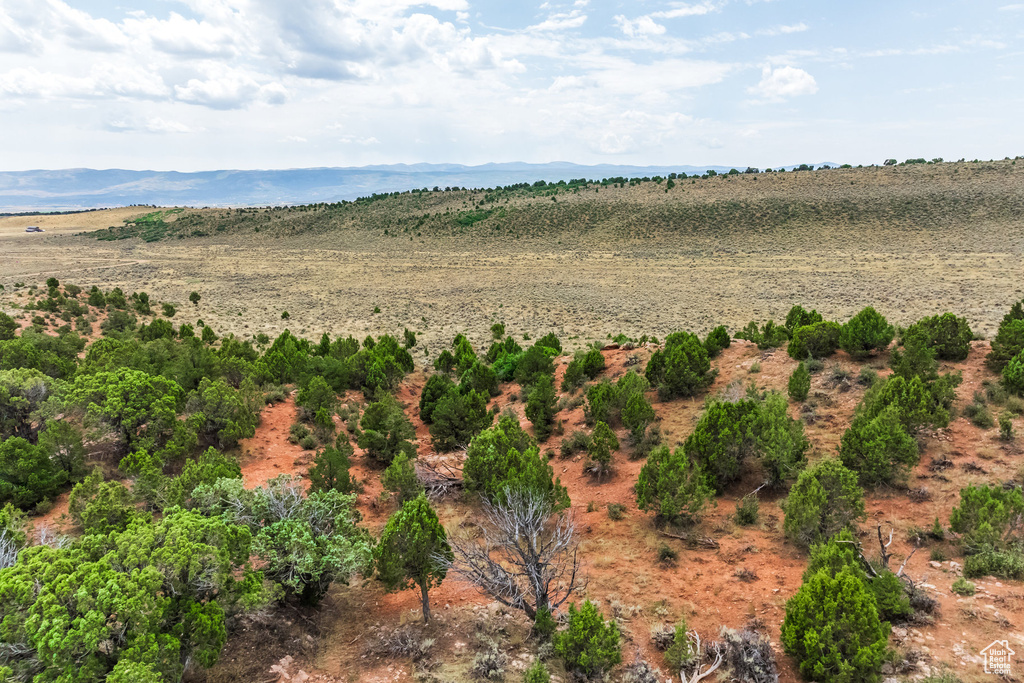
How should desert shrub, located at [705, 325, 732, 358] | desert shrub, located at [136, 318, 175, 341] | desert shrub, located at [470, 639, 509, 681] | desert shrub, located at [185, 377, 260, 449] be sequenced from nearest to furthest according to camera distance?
1. desert shrub, located at [470, 639, 509, 681]
2. desert shrub, located at [185, 377, 260, 449]
3. desert shrub, located at [705, 325, 732, 358]
4. desert shrub, located at [136, 318, 175, 341]

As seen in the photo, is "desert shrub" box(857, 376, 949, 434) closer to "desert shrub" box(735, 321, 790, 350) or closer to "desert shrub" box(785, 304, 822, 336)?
"desert shrub" box(735, 321, 790, 350)

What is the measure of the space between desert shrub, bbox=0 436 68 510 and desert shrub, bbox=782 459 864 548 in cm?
1220

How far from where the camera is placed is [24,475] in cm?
875

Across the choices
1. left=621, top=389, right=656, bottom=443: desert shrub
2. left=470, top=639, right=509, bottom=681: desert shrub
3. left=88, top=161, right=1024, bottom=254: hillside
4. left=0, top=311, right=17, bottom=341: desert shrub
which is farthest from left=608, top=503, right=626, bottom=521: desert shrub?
left=88, top=161, right=1024, bottom=254: hillside

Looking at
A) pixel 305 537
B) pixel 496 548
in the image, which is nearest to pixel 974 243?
pixel 496 548

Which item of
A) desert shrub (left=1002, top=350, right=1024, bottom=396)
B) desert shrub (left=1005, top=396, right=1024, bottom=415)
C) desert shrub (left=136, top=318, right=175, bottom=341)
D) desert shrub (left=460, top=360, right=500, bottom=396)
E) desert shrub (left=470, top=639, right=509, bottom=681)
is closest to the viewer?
desert shrub (left=470, top=639, right=509, bottom=681)

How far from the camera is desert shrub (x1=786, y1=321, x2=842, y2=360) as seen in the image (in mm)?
13164

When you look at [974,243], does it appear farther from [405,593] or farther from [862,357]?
[405,593]

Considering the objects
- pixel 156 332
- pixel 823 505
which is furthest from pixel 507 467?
pixel 156 332

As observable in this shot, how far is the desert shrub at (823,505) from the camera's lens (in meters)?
7.25

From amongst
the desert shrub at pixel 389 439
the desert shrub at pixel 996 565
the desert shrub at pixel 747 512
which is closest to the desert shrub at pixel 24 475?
the desert shrub at pixel 389 439

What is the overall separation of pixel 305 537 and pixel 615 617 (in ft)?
13.5

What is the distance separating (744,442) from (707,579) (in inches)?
118

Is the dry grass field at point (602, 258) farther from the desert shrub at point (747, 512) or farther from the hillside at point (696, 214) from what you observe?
the desert shrub at point (747, 512)
